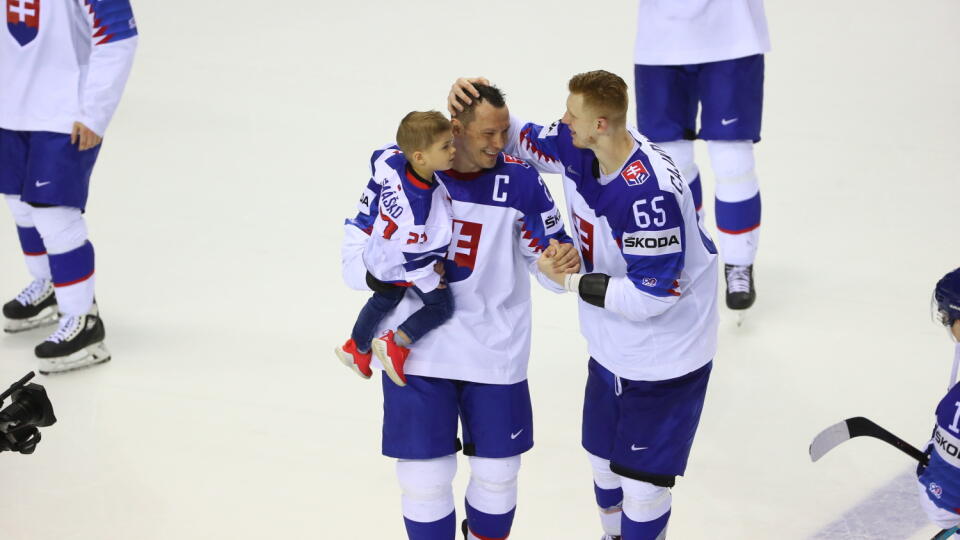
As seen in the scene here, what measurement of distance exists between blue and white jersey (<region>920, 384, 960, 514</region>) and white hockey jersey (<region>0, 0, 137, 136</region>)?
296cm

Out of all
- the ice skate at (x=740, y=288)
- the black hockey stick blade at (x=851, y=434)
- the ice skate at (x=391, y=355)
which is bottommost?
the ice skate at (x=740, y=288)

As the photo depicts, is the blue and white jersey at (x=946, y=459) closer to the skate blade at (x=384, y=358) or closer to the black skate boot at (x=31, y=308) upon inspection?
the skate blade at (x=384, y=358)

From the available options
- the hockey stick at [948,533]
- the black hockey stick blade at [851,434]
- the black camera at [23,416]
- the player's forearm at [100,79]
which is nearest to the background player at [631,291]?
the black hockey stick blade at [851,434]

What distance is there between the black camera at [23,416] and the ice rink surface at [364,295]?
96 cm

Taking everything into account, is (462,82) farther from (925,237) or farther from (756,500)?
(925,237)

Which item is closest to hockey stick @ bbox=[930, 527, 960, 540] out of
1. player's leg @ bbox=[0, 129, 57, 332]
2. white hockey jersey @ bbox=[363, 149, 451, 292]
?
white hockey jersey @ bbox=[363, 149, 451, 292]

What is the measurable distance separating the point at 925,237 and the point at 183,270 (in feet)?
10.3

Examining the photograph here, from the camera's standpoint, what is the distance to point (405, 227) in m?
2.80

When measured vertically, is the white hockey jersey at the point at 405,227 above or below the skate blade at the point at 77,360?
above

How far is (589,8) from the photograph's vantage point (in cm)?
855

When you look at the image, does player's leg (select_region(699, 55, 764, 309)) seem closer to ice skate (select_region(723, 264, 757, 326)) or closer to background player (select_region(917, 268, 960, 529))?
ice skate (select_region(723, 264, 757, 326))

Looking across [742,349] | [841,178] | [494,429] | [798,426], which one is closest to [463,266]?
[494,429]

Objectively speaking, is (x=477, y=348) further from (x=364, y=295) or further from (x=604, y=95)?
(x=364, y=295)

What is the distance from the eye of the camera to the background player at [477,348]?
2.91 m
